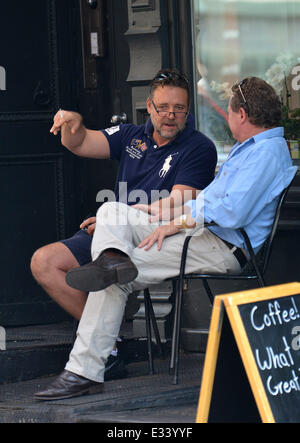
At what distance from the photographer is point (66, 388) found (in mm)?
3834

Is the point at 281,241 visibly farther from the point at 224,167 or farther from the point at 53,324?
the point at 53,324

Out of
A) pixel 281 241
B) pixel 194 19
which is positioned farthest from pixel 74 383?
pixel 194 19

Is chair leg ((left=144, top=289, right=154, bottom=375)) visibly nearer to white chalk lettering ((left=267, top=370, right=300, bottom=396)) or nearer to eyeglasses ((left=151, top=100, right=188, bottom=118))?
eyeglasses ((left=151, top=100, right=188, bottom=118))

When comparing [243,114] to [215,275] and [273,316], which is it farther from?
[273,316]

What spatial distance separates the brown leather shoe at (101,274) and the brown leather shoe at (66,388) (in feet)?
1.35

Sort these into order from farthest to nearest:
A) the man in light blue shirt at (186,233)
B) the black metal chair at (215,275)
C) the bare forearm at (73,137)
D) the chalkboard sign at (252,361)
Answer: the bare forearm at (73,137), the black metal chair at (215,275), the man in light blue shirt at (186,233), the chalkboard sign at (252,361)

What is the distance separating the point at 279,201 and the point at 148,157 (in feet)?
2.57

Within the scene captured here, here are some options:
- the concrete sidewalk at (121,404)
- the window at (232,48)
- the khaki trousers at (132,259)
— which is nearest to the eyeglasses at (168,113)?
the khaki trousers at (132,259)

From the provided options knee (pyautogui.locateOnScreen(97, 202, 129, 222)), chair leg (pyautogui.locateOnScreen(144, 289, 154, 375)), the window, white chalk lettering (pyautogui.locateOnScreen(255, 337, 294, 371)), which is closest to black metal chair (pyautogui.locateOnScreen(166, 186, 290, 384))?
chair leg (pyautogui.locateOnScreen(144, 289, 154, 375))

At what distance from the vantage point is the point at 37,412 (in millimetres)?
3777

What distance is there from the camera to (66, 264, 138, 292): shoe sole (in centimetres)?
371

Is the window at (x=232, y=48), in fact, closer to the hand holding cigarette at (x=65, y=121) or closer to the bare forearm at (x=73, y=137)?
the bare forearm at (x=73, y=137)

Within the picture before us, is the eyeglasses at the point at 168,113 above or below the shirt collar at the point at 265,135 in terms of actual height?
above

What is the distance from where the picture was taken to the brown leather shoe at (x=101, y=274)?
3703 mm
